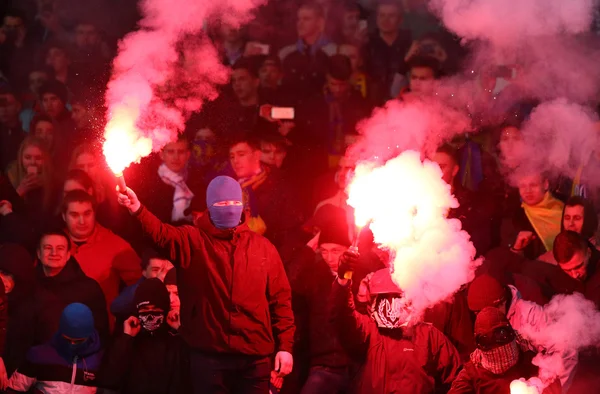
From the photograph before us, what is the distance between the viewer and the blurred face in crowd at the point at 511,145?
8.48 metres

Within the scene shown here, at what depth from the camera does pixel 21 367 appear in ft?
23.5

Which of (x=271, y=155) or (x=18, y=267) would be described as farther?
(x=271, y=155)

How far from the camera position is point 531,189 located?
8398 mm

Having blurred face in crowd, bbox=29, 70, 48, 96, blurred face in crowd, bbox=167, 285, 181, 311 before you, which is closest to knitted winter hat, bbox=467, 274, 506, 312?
blurred face in crowd, bbox=167, 285, 181, 311

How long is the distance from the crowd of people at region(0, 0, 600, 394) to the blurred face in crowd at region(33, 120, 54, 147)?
2cm

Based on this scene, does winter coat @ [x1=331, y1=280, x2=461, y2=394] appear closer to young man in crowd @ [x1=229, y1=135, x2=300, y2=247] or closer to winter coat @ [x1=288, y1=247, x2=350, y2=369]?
winter coat @ [x1=288, y1=247, x2=350, y2=369]

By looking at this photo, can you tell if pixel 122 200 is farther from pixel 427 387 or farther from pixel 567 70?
pixel 567 70

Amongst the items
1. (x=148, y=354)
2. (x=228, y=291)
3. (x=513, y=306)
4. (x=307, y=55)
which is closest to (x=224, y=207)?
(x=228, y=291)

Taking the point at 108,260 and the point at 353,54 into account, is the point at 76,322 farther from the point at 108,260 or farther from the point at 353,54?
the point at 353,54

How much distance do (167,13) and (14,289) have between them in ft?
8.72

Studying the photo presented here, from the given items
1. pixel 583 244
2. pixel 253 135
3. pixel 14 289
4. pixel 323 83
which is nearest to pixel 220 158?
pixel 253 135

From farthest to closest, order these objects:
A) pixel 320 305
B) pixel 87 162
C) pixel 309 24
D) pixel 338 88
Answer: pixel 309 24
pixel 338 88
pixel 87 162
pixel 320 305

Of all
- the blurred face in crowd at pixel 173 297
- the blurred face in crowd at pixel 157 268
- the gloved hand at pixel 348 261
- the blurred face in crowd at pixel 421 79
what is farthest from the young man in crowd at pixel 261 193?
the gloved hand at pixel 348 261

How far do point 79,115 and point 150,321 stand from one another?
2397 mm
